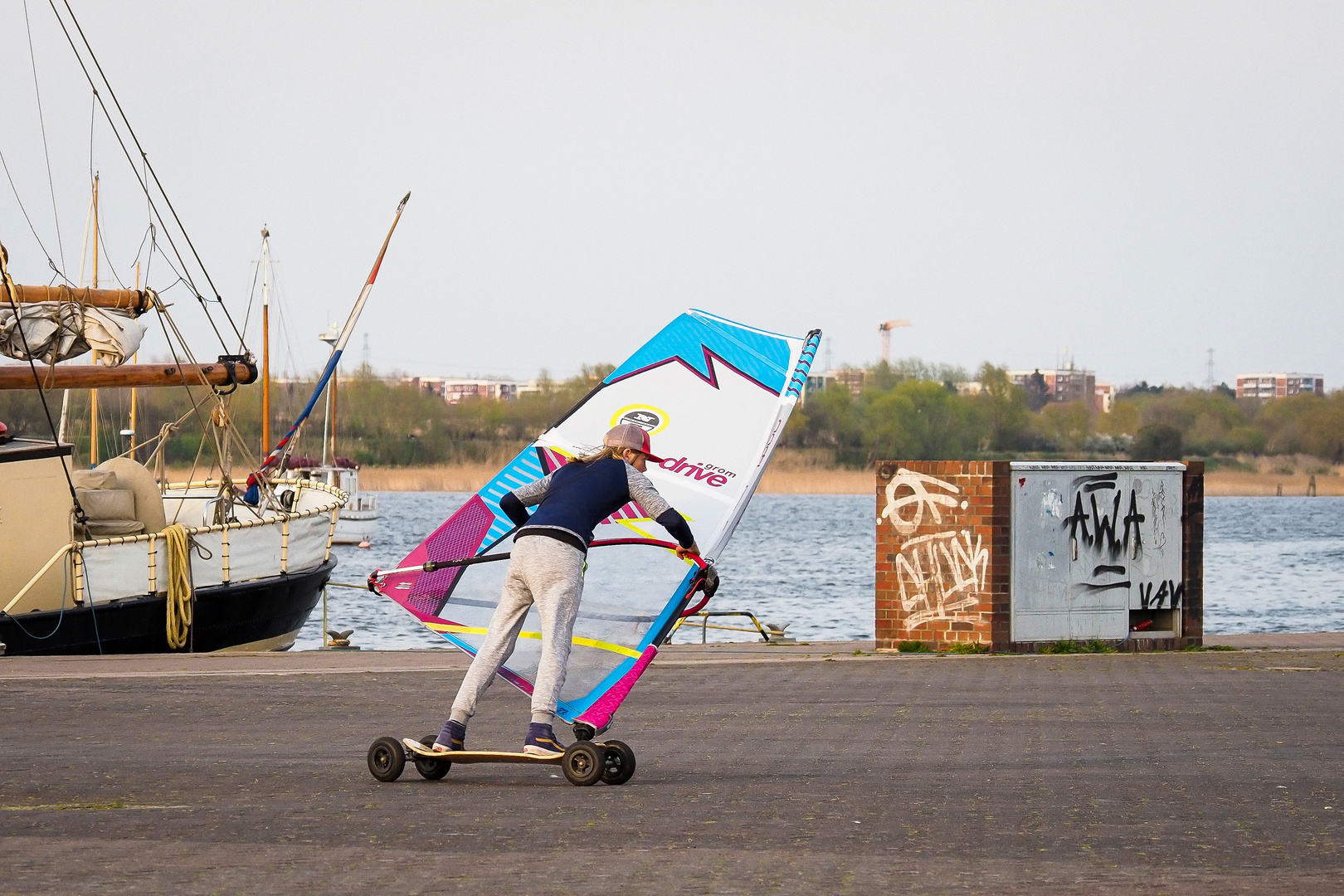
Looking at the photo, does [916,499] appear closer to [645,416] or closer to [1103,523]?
[1103,523]

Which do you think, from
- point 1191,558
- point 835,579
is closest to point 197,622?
point 1191,558

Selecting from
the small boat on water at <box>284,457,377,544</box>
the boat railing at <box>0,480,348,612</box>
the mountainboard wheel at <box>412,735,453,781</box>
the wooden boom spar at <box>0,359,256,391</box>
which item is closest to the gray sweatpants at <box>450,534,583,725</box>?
the mountainboard wheel at <box>412,735,453,781</box>

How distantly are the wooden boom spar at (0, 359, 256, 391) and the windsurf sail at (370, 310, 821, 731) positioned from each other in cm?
1383

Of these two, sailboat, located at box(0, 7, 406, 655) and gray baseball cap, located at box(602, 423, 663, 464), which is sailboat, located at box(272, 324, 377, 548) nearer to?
sailboat, located at box(0, 7, 406, 655)

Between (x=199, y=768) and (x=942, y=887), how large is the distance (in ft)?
14.2

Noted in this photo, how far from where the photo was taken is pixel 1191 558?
15234 millimetres

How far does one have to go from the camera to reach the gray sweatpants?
25.6 ft

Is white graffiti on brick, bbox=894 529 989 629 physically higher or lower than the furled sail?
lower

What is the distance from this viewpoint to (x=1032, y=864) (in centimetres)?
595

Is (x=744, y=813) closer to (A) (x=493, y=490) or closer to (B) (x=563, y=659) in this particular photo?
(B) (x=563, y=659)

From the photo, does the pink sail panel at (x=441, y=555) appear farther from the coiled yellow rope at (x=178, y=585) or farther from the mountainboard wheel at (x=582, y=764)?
the coiled yellow rope at (x=178, y=585)

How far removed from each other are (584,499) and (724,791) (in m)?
1.52

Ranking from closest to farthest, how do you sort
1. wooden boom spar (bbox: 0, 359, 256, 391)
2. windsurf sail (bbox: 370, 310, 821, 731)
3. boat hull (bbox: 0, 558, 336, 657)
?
windsurf sail (bbox: 370, 310, 821, 731) < boat hull (bbox: 0, 558, 336, 657) < wooden boom spar (bbox: 0, 359, 256, 391)

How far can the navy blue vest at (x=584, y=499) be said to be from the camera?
25.7 feet
